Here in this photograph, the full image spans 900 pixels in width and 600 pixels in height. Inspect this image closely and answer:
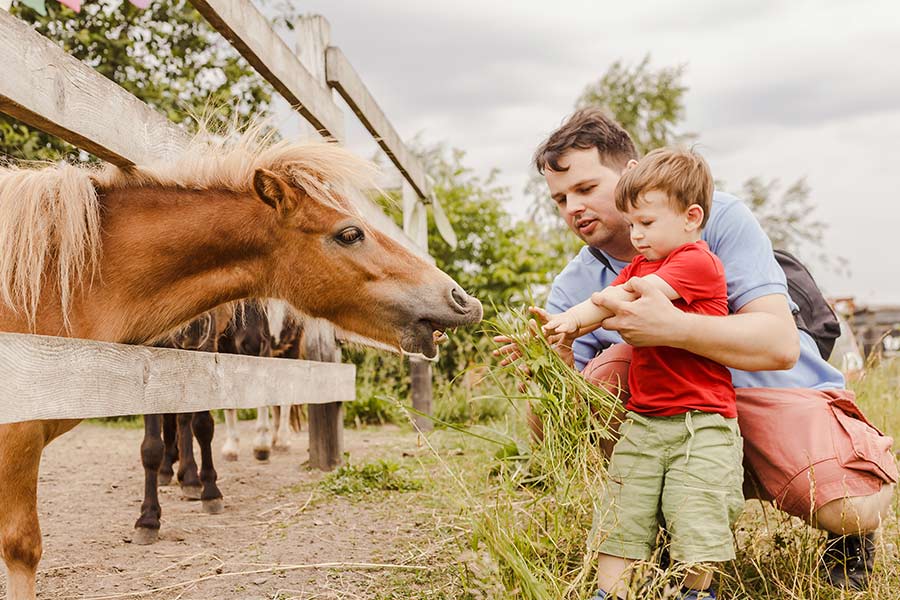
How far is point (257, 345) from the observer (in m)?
5.18

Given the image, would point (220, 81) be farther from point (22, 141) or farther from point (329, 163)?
point (329, 163)

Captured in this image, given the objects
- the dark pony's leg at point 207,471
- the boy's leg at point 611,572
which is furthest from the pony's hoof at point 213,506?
the boy's leg at point 611,572

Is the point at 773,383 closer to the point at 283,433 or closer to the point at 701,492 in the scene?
the point at 701,492

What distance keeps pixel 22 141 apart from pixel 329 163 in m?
4.07

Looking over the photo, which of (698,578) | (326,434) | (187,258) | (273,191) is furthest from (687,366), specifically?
(326,434)

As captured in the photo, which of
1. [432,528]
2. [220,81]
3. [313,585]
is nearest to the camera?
[313,585]

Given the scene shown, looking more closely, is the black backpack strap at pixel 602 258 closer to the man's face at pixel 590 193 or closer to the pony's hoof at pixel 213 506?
the man's face at pixel 590 193

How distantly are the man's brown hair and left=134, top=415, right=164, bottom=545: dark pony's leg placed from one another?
212cm

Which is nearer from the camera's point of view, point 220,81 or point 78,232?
point 78,232

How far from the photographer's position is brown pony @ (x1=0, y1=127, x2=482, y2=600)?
2344 mm

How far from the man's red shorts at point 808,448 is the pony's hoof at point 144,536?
227 cm

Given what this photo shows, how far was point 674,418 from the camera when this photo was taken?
2.10 meters

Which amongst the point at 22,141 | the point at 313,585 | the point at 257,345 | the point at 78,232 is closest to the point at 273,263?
the point at 78,232

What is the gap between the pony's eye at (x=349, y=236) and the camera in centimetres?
282
